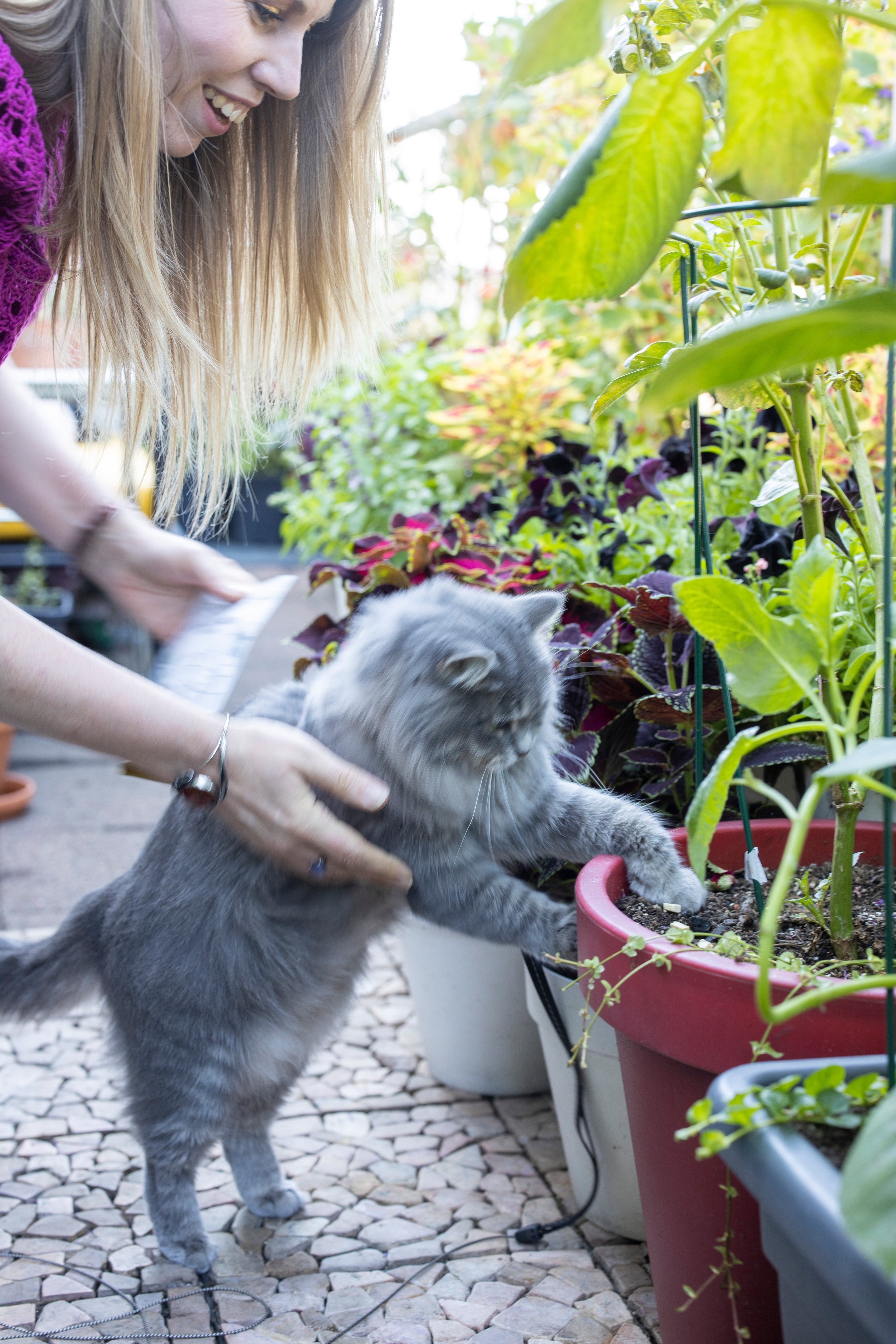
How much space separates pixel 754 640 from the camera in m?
0.78

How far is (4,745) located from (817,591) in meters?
2.82

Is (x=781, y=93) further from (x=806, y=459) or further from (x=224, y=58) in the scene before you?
(x=224, y=58)

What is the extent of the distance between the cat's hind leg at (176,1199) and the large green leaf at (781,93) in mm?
1293

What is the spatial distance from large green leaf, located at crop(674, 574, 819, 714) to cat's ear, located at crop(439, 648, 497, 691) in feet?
1.26

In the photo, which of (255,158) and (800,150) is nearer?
(800,150)

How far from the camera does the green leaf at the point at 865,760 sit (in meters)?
0.57

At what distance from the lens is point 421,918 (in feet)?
4.36

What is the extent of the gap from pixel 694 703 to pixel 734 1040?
0.44 metres

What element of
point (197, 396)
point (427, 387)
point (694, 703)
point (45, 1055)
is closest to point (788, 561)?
point (694, 703)

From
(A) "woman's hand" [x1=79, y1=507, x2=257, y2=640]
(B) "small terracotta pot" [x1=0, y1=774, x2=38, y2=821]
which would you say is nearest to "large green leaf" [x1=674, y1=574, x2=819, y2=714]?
(A) "woman's hand" [x1=79, y1=507, x2=257, y2=640]

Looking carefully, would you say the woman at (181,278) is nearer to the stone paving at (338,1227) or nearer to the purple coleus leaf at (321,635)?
the purple coleus leaf at (321,635)

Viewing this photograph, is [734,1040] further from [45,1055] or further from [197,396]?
[45,1055]

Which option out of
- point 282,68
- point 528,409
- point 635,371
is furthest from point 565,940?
point 528,409

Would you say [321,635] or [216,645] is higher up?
[216,645]
